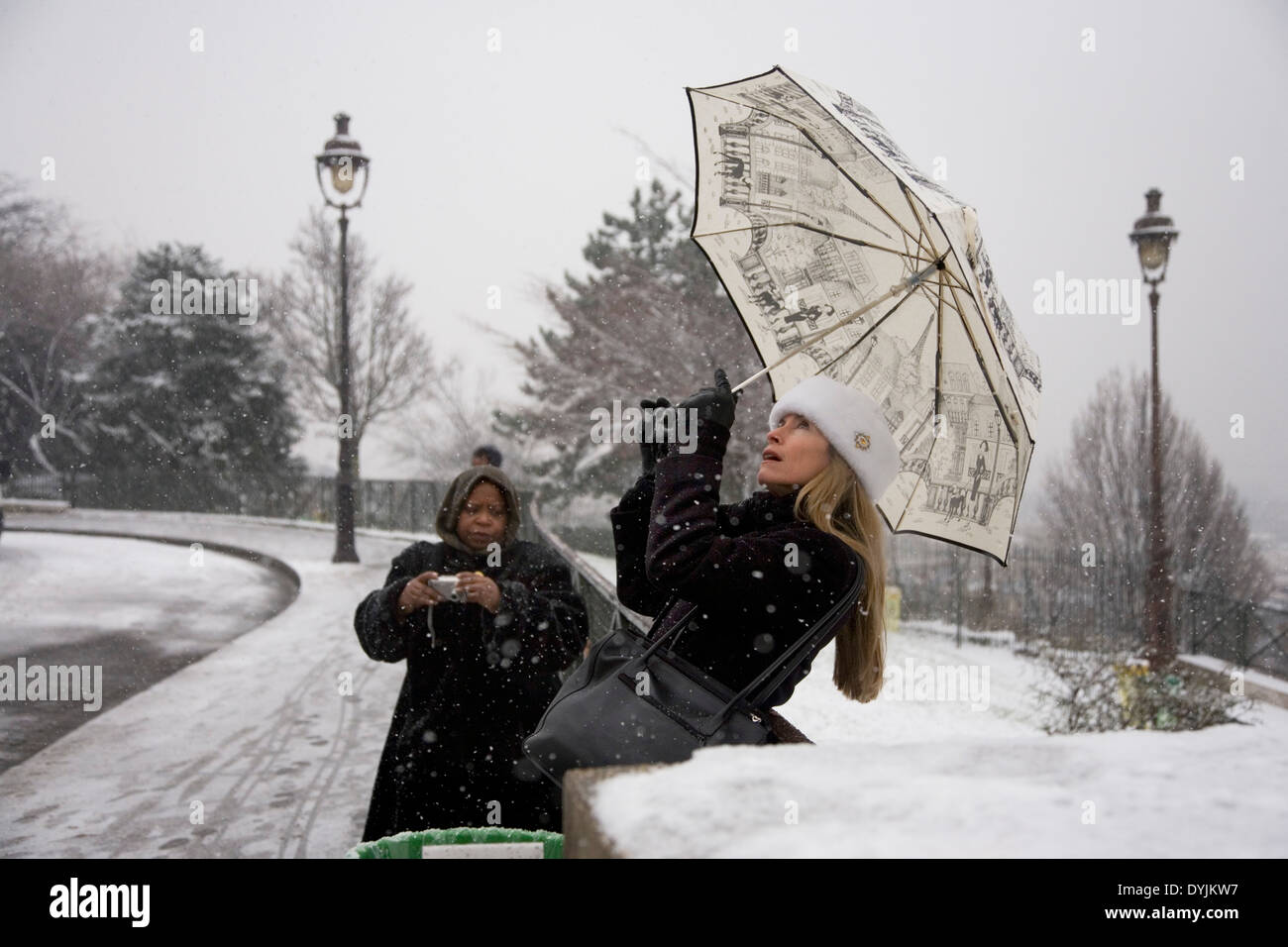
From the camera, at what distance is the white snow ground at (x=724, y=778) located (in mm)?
951

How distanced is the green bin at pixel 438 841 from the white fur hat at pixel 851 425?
101cm

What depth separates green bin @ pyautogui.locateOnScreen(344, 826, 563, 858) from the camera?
1995mm

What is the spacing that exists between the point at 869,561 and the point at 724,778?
1.17 meters

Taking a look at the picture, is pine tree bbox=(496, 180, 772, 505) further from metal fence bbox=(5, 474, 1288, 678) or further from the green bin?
the green bin

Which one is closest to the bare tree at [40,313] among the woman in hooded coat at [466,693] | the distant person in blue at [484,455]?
the distant person in blue at [484,455]

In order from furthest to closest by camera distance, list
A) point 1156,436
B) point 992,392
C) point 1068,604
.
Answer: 1. point 1068,604
2. point 1156,436
3. point 992,392

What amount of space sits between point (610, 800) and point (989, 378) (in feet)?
7.23

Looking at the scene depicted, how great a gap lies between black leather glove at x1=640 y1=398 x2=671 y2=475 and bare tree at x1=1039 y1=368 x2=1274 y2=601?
22.1m

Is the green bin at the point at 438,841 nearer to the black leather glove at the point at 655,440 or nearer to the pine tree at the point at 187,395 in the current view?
the black leather glove at the point at 655,440

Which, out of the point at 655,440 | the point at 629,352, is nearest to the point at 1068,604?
the point at 629,352

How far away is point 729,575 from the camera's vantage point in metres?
1.84

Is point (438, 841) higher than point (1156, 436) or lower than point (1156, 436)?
lower

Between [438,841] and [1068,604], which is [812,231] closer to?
[438,841]
